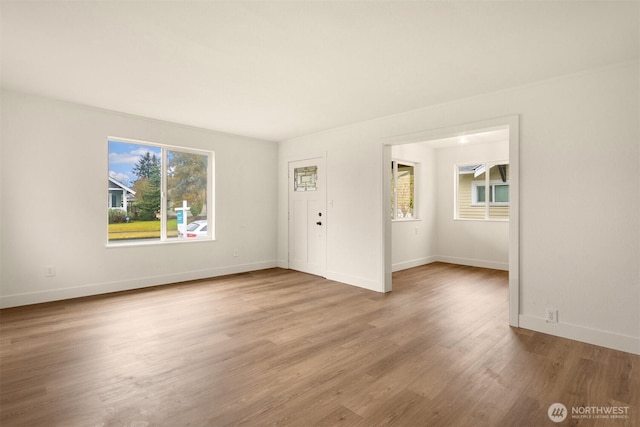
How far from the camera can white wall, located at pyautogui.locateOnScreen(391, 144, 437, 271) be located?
638cm

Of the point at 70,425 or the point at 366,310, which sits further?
the point at 366,310

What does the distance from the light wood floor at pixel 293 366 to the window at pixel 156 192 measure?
123 centimetres

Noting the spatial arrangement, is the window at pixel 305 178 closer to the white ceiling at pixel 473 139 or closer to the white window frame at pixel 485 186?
the white ceiling at pixel 473 139

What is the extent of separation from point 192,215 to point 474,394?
4.89m

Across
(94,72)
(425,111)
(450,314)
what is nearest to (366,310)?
(450,314)

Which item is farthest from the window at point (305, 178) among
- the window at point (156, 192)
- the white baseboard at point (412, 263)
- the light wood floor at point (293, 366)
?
the light wood floor at point (293, 366)

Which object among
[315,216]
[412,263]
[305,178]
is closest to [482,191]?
[412,263]

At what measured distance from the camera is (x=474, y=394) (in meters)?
2.14

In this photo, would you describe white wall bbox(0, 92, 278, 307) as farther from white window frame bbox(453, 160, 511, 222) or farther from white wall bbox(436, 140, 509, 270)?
white window frame bbox(453, 160, 511, 222)

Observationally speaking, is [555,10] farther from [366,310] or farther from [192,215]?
[192,215]

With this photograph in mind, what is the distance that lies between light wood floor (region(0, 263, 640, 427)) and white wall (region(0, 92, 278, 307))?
1.46ft

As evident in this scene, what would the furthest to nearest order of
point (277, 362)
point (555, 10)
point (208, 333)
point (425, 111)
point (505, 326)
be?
point (425, 111) < point (505, 326) < point (208, 333) < point (277, 362) < point (555, 10)

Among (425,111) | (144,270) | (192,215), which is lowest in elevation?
(144,270)

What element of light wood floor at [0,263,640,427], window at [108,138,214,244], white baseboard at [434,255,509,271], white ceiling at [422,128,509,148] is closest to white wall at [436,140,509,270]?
white baseboard at [434,255,509,271]
